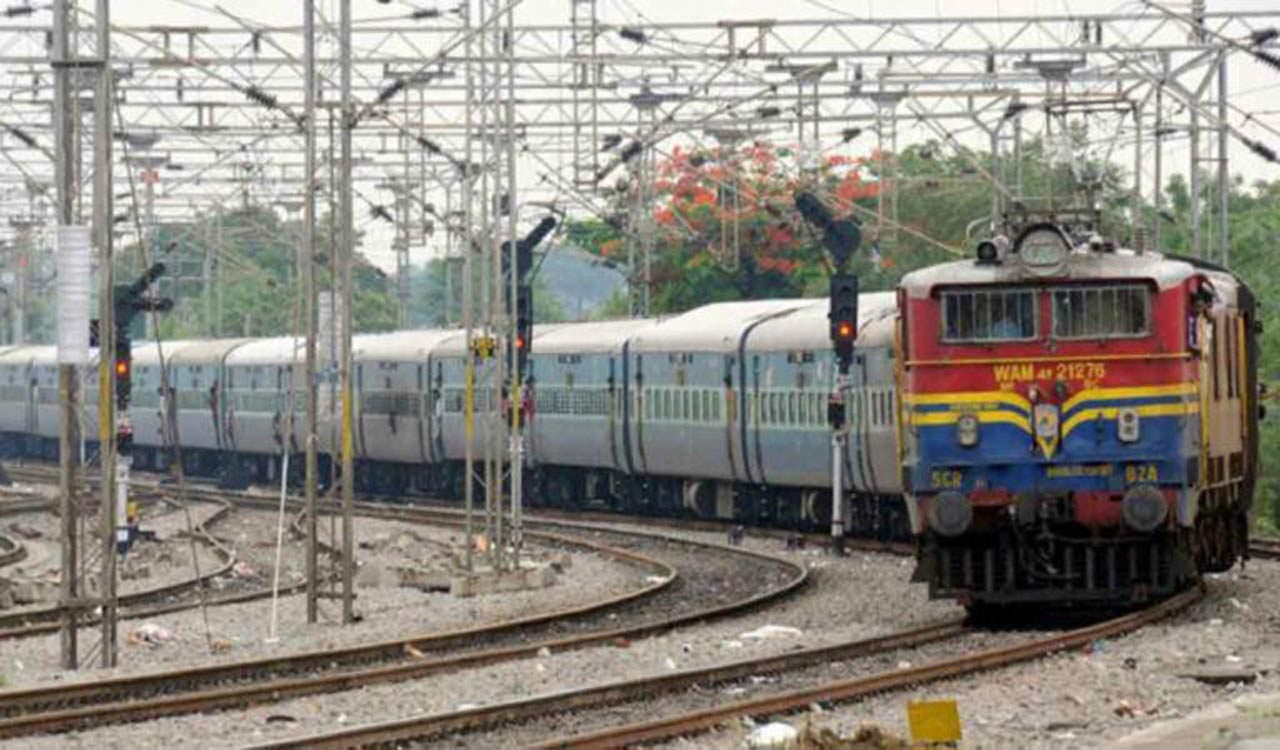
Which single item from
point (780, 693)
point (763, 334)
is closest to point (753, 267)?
point (763, 334)

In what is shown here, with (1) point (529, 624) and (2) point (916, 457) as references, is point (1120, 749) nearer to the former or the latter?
(2) point (916, 457)

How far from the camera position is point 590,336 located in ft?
155

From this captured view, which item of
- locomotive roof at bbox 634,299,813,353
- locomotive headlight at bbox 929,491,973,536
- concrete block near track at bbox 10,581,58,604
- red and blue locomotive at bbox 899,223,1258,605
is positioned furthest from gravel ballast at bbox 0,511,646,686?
red and blue locomotive at bbox 899,223,1258,605

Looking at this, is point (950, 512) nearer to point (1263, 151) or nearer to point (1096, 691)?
point (1096, 691)

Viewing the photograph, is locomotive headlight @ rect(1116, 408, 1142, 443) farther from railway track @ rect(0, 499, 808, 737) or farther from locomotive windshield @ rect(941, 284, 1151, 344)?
railway track @ rect(0, 499, 808, 737)

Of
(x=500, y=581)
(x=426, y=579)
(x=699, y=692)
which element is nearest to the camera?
(x=699, y=692)

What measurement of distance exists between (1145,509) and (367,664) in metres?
6.09

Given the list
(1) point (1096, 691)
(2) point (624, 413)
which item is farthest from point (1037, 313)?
(2) point (624, 413)

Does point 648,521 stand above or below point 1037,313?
below

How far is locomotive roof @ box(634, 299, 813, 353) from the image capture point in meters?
40.6

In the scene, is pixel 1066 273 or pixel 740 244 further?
pixel 740 244

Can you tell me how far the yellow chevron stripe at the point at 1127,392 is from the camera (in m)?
22.6

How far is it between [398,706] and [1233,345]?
1012cm

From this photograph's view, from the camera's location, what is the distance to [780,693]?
A: 61.2 ft
